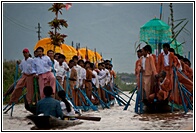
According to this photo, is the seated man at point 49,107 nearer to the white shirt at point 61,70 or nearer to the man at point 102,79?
the white shirt at point 61,70

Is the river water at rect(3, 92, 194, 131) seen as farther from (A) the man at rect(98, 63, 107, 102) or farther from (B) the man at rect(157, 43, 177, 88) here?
(A) the man at rect(98, 63, 107, 102)

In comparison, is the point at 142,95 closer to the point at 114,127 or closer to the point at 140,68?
the point at 140,68

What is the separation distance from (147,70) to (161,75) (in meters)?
0.72

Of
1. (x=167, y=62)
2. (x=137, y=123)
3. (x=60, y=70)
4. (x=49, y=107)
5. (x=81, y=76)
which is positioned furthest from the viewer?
(x=81, y=76)

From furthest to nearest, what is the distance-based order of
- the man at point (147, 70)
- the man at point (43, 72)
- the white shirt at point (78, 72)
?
1. the white shirt at point (78, 72)
2. the man at point (147, 70)
3. the man at point (43, 72)

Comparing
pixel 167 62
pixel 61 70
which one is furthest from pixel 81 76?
pixel 167 62

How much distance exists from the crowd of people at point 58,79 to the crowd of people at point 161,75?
2.38 metres

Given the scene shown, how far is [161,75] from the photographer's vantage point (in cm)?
1259

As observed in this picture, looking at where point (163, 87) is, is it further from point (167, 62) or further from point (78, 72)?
point (78, 72)

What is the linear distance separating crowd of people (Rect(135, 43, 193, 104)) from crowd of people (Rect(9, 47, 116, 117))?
7.82 ft

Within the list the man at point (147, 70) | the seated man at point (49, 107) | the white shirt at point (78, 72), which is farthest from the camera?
the white shirt at point (78, 72)

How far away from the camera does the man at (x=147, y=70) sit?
13047 mm

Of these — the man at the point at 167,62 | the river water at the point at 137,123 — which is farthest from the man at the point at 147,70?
the river water at the point at 137,123

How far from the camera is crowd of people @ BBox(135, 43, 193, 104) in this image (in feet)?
41.4
